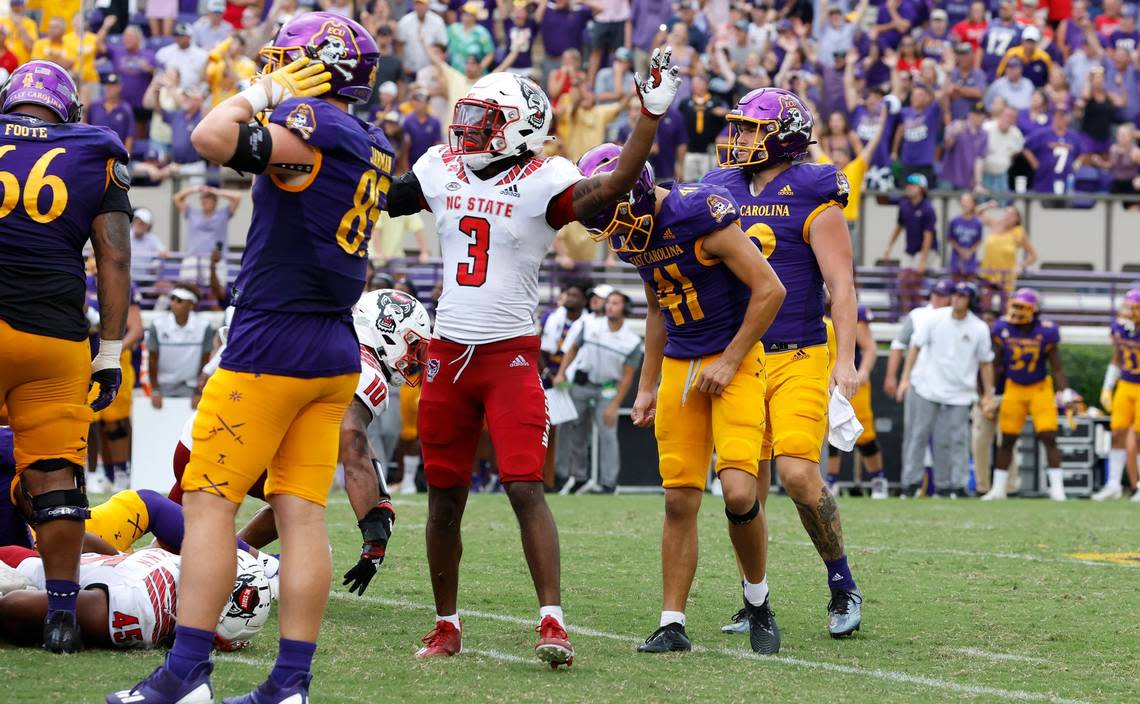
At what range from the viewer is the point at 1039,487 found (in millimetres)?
16188

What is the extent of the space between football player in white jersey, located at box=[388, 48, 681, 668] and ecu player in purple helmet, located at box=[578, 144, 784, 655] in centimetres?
36

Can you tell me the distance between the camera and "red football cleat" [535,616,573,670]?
5.28m

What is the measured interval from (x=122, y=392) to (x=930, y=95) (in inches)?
391

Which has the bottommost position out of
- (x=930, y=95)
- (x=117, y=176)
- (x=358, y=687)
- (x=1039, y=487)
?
(x=1039, y=487)

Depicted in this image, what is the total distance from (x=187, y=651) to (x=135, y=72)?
14635 mm

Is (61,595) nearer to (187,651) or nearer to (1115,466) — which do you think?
(187,651)

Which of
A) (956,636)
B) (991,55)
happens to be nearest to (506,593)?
(956,636)

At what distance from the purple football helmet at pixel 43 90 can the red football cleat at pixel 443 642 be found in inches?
88.6

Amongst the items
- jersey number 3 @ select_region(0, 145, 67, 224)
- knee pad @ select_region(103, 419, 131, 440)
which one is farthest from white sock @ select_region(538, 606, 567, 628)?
knee pad @ select_region(103, 419, 131, 440)

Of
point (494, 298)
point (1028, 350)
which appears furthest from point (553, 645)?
point (1028, 350)

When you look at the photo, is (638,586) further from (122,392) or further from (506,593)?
(122,392)

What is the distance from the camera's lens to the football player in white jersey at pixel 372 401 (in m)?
6.12

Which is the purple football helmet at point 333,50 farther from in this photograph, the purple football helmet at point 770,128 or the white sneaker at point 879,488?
the white sneaker at point 879,488

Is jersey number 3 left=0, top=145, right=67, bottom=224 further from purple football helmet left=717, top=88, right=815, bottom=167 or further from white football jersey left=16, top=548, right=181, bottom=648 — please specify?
purple football helmet left=717, top=88, right=815, bottom=167
